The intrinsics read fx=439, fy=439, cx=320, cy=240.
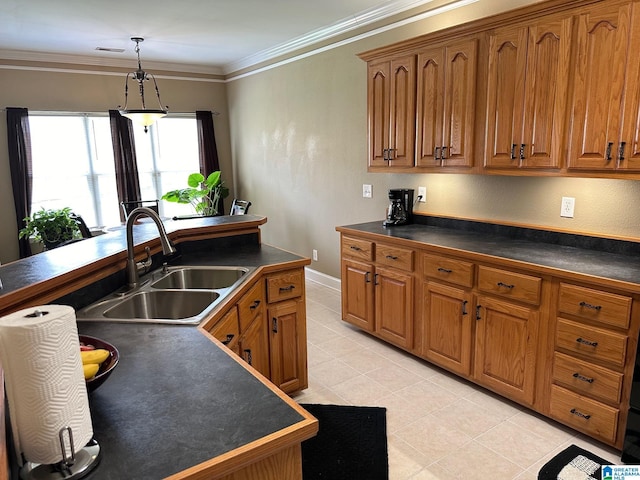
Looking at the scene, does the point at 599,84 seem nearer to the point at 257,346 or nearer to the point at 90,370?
the point at 257,346

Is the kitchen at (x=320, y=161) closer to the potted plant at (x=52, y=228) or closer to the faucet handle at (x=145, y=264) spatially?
the potted plant at (x=52, y=228)

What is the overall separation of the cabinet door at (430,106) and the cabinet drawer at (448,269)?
727mm

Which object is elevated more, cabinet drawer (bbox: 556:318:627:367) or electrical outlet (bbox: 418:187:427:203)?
electrical outlet (bbox: 418:187:427:203)

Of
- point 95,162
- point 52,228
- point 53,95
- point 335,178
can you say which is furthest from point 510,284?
point 53,95

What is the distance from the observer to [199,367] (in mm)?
1350

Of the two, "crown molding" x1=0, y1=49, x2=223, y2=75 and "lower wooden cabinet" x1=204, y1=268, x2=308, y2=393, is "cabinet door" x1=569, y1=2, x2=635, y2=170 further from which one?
"crown molding" x1=0, y1=49, x2=223, y2=75

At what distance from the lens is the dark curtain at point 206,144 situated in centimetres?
634

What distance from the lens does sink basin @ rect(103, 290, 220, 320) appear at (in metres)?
2.09

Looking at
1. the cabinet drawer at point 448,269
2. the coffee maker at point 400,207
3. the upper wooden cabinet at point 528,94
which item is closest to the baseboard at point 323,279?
the coffee maker at point 400,207

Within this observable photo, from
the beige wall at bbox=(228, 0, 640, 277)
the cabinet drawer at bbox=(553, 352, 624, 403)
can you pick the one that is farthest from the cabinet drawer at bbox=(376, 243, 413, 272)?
the cabinet drawer at bbox=(553, 352, 624, 403)

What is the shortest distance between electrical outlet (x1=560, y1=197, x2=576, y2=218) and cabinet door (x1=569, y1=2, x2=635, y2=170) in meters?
0.46

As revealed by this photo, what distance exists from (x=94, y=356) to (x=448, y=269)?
7.21 feet

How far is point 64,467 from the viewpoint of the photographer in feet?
2.91

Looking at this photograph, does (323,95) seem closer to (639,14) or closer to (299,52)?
(299,52)
